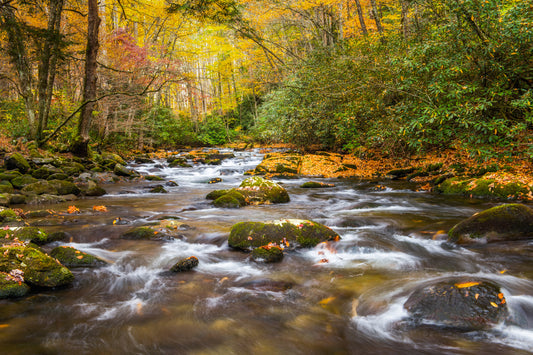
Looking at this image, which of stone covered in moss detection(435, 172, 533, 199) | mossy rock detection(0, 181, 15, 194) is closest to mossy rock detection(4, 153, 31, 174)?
mossy rock detection(0, 181, 15, 194)

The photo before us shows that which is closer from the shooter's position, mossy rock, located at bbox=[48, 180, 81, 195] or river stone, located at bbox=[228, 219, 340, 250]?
river stone, located at bbox=[228, 219, 340, 250]

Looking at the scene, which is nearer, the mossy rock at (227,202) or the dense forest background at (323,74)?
the dense forest background at (323,74)

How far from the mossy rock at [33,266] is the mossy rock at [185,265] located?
1.30m

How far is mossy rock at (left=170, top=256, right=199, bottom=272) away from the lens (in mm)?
4398

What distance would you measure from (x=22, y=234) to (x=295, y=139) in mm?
14189

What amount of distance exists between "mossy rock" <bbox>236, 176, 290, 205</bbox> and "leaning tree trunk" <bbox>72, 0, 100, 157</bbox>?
6.35 metres

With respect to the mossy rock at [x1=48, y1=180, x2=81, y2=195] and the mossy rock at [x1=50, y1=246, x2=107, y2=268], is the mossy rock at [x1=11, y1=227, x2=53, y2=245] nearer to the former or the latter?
the mossy rock at [x1=50, y1=246, x2=107, y2=268]

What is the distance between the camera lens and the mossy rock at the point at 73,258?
4.32 metres

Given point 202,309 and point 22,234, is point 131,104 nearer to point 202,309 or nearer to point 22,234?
point 22,234

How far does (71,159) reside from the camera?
1262 centimetres

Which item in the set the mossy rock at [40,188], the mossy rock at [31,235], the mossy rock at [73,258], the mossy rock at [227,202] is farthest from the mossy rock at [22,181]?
the mossy rock at [73,258]

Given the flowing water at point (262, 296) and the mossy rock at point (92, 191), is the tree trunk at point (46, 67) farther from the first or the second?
the flowing water at point (262, 296)

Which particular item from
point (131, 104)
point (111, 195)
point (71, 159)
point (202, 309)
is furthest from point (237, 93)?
point (202, 309)

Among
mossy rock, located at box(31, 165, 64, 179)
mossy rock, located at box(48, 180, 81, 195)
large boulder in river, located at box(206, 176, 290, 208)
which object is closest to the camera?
large boulder in river, located at box(206, 176, 290, 208)
